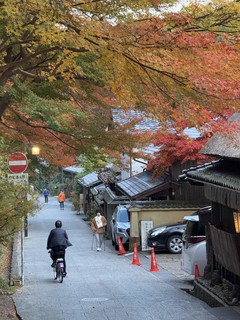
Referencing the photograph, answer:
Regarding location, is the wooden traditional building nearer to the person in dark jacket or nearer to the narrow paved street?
the narrow paved street

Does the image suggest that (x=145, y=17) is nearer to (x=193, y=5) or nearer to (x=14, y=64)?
(x=193, y=5)

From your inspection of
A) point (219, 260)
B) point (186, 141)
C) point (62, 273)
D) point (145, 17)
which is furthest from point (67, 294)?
point (186, 141)

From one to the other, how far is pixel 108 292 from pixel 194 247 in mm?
2744

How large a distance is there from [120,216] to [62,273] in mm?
10701

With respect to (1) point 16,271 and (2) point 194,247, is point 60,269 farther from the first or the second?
(2) point 194,247

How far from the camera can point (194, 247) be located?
1461 centimetres

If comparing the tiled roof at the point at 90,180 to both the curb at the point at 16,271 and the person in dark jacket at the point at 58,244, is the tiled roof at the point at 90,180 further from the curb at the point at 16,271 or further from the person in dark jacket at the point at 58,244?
the person in dark jacket at the point at 58,244

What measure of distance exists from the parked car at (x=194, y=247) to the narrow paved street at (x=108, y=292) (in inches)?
25.6

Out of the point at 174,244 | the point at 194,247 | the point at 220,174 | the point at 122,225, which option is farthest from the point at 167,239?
the point at 220,174

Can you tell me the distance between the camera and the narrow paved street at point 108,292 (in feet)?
34.6

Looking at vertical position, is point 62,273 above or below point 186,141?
below

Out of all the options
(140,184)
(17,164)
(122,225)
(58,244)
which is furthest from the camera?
(140,184)

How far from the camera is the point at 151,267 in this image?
58.1 ft

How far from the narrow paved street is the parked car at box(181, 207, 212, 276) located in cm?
65
